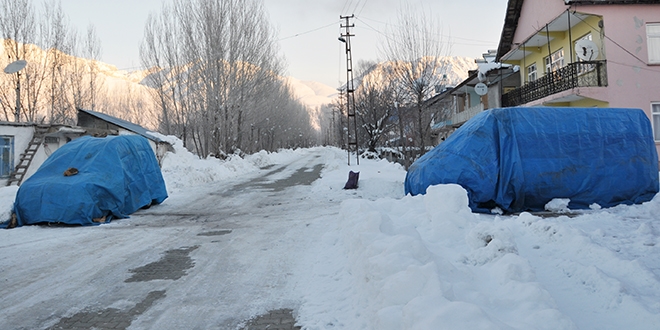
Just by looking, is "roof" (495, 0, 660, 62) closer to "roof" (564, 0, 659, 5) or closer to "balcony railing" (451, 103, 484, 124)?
"roof" (564, 0, 659, 5)

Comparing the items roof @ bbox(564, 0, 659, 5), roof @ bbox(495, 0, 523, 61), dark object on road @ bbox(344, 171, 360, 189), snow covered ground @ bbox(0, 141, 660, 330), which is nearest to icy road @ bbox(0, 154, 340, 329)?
snow covered ground @ bbox(0, 141, 660, 330)

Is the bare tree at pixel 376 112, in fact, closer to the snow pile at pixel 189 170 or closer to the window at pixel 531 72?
the window at pixel 531 72

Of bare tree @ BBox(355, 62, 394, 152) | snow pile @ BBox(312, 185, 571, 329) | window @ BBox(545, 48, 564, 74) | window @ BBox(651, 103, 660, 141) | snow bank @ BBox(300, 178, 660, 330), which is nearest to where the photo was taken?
snow pile @ BBox(312, 185, 571, 329)

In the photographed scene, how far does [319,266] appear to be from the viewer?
498cm

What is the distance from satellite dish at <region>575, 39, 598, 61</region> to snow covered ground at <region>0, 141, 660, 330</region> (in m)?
9.50

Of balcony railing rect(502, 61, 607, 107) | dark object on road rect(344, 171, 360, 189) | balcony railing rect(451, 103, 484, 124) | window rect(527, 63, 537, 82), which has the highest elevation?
window rect(527, 63, 537, 82)

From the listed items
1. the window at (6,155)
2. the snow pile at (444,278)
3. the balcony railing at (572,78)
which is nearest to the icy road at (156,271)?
the snow pile at (444,278)

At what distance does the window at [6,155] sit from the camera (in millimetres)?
14484

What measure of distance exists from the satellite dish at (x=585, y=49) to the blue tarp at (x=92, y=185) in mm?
15086

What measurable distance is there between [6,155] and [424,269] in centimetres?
1677

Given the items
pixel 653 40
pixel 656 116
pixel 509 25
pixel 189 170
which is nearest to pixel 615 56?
pixel 653 40

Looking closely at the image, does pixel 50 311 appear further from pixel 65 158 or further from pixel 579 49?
pixel 579 49

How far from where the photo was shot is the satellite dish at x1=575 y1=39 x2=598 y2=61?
15.1m

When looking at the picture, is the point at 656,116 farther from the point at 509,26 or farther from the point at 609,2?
the point at 509,26
